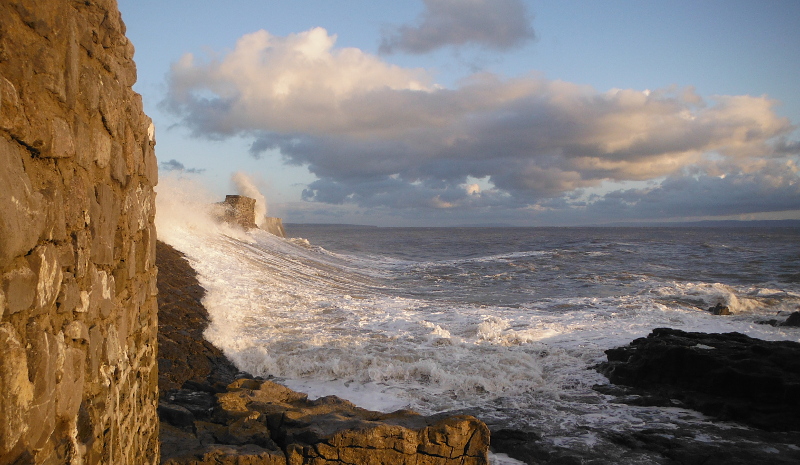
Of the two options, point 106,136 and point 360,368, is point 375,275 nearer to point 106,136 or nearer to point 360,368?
point 360,368

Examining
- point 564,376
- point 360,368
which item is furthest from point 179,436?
point 564,376

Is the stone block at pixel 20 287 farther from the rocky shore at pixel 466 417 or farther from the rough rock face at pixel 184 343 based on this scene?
the rough rock face at pixel 184 343

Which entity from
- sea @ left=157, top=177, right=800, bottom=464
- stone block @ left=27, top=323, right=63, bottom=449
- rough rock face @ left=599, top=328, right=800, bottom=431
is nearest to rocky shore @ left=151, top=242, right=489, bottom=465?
sea @ left=157, top=177, right=800, bottom=464

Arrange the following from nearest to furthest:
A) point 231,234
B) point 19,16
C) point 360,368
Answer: point 19,16
point 360,368
point 231,234

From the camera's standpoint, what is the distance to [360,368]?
25.2 ft

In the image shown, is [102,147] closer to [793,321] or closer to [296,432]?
[296,432]

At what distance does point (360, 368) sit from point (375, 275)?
46.8 ft

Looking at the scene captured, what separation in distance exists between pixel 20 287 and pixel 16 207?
0.22 m

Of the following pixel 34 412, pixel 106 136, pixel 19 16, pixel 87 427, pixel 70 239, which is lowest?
pixel 87 427

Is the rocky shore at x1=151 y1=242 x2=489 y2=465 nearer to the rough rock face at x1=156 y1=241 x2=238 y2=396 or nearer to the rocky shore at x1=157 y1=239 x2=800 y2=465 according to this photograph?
the rocky shore at x1=157 y1=239 x2=800 y2=465

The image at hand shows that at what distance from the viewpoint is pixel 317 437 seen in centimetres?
432

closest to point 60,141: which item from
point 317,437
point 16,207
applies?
point 16,207

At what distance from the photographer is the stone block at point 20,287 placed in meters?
1.36

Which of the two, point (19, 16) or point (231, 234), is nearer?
point (19, 16)
